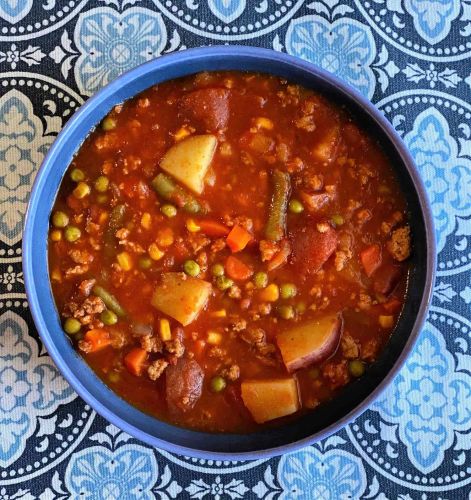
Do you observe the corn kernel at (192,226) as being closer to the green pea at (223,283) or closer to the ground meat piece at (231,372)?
the green pea at (223,283)

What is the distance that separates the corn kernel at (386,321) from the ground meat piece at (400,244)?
0.34 m

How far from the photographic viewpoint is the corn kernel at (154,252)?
3.91 m

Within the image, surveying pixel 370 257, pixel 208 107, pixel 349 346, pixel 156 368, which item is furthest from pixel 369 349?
pixel 208 107

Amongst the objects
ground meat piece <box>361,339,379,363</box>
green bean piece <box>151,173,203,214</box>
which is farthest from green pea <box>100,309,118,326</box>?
ground meat piece <box>361,339,379,363</box>

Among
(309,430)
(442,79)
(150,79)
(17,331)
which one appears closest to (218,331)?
(309,430)

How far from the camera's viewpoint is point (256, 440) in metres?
3.97

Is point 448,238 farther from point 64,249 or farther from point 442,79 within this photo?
point 64,249

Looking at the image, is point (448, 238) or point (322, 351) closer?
point (322, 351)

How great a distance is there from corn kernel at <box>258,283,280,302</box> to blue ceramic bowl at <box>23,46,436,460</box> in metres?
0.68

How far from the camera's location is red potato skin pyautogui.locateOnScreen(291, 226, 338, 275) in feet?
12.8

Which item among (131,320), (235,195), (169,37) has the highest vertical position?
(169,37)

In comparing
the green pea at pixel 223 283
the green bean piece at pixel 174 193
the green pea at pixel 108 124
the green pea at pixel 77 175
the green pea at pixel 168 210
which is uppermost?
the green pea at pixel 108 124

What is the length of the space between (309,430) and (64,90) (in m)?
2.41

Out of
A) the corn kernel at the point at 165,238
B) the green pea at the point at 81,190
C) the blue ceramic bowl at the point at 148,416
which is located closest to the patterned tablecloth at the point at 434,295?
the blue ceramic bowl at the point at 148,416
